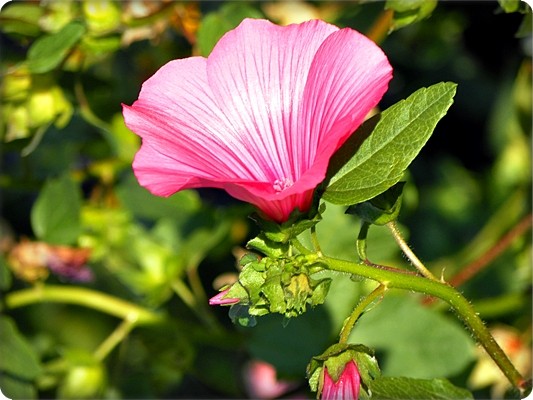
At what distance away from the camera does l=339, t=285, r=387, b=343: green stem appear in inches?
31.7

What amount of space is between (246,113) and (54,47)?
0.43m

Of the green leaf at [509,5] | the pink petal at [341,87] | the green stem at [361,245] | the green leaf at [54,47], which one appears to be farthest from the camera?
the green leaf at [54,47]

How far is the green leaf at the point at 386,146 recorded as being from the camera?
83cm

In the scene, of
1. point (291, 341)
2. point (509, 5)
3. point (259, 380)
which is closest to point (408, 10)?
point (509, 5)

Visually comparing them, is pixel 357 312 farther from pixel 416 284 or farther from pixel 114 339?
pixel 114 339

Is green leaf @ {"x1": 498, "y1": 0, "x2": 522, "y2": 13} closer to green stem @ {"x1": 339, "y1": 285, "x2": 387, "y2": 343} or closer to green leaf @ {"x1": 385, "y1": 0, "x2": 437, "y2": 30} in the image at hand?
green leaf @ {"x1": 385, "y1": 0, "x2": 437, "y2": 30}

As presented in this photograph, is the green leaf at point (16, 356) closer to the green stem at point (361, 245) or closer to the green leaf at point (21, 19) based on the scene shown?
the green leaf at point (21, 19)

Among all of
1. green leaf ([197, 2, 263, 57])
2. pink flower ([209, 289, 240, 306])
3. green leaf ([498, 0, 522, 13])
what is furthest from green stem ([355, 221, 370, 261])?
green leaf ([197, 2, 263, 57])

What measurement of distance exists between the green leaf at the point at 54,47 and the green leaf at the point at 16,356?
36cm

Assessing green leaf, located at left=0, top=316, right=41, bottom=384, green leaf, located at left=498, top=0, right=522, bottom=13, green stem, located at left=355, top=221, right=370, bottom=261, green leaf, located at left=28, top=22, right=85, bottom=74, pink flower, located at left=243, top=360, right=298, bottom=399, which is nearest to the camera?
green stem, located at left=355, top=221, right=370, bottom=261

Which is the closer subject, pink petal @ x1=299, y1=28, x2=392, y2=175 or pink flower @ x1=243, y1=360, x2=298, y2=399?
pink petal @ x1=299, y1=28, x2=392, y2=175

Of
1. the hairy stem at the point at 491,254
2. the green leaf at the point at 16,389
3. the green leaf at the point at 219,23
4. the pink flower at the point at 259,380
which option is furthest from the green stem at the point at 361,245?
the pink flower at the point at 259,380

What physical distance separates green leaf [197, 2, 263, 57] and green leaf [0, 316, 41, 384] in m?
0.45

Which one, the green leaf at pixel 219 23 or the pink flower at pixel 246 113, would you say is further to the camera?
the green leaf at pixel 219 23
